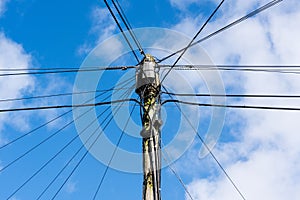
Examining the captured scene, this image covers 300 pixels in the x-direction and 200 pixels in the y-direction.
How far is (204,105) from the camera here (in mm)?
7277

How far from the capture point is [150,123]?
6.41m

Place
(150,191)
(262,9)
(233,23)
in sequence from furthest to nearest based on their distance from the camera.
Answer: (233,23), (262,9), (150,191)

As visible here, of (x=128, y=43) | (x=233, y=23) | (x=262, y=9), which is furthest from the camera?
(x=128, y=43)

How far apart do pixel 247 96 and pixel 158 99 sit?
1572 mm

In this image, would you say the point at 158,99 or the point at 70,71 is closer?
the point at 158,99

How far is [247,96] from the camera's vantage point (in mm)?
6941

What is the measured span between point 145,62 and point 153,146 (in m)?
1.70

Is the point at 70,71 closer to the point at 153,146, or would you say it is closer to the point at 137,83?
the point at 137,83

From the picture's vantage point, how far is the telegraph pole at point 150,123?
5879 millimetres

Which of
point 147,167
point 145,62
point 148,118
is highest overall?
point 145,62

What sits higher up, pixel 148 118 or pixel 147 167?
pixel 148 118

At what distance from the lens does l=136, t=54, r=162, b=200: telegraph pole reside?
5879 millimetres

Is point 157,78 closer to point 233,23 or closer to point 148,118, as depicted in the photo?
point 148,118

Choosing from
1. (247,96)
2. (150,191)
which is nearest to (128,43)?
(247,96)
